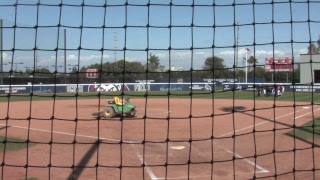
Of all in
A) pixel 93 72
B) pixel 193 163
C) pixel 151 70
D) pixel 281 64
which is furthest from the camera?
pixel 151 70

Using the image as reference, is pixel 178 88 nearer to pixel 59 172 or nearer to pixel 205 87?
pixel 205 87

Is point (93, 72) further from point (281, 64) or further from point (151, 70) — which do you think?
point (151, 70)

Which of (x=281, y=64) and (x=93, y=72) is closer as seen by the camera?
(x=93, y=72)

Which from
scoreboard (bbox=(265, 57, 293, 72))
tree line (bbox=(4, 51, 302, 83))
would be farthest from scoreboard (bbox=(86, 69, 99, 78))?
scoreboard (bbox=(265, 57, 293, 72))

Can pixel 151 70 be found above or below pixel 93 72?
above

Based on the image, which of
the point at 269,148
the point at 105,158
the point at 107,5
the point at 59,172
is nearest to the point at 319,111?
the point at 269,148

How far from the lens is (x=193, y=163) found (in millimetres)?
5762

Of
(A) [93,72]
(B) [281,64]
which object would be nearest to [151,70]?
(B) [281,64]

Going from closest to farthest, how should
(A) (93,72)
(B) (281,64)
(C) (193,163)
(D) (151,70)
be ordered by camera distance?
(A) (93,72), (C) (193,163), (B) (281,64), (D) (151,70)

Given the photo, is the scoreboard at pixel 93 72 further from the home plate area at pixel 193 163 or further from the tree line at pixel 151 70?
the home plate area at pixel 193 163

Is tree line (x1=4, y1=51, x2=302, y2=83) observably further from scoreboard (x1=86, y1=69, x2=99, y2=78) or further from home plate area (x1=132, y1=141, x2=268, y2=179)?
home plate area (x1=132, y1=141, x2=268, y2=179)

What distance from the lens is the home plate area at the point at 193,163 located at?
21.1 feet

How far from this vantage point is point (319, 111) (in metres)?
16.8

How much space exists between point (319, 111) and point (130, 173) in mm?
12605
